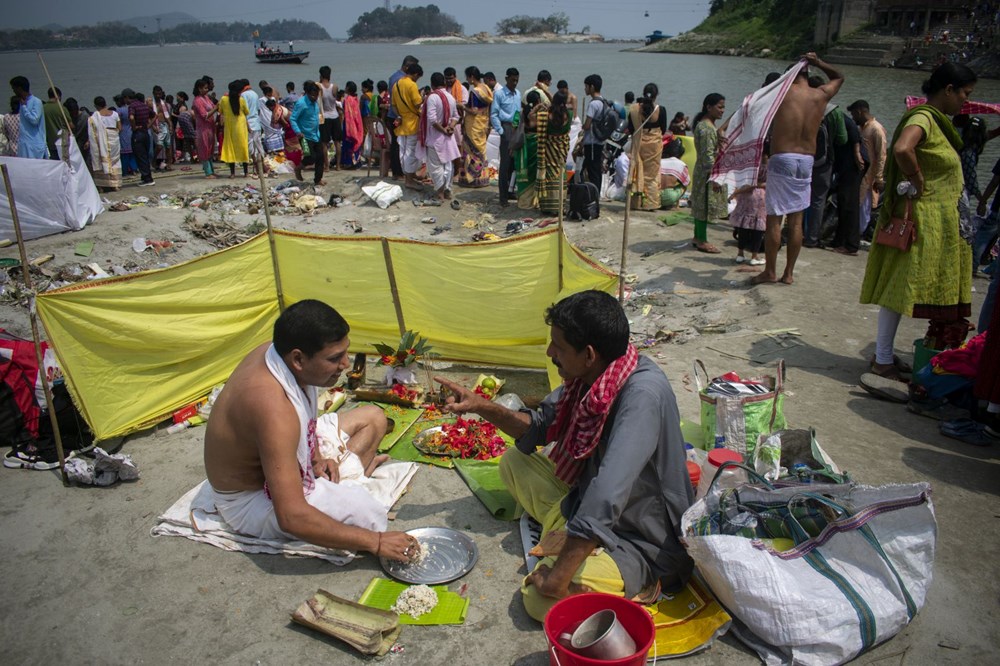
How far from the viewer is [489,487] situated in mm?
3799

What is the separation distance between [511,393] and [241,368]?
2353 millimetres

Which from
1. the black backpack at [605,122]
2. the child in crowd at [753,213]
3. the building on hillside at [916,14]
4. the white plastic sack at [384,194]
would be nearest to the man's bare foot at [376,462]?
the child in crowd at [753,213]

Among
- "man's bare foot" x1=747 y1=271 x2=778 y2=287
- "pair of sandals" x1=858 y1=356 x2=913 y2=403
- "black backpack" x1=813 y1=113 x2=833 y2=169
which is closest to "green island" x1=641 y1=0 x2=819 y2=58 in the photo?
"black backpack" x1=813 y1=113 x2=833 y2=169

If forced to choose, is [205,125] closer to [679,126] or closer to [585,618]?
[679,126]

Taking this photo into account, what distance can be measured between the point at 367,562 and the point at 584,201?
7.82m

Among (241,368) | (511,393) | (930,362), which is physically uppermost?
(241,368)

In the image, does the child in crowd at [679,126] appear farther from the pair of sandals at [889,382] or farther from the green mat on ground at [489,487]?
the green mat on ground at [489,487]

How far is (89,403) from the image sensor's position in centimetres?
445

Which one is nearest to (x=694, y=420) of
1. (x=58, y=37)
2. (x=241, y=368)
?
(x=241, y=368)

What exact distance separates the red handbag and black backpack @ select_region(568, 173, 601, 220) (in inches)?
226

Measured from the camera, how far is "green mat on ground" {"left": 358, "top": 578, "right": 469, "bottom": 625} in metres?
2.83

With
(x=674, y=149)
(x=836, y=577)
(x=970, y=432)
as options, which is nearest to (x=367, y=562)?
(x=836, y=577)

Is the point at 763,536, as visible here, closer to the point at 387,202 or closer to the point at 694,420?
the point at 694,420

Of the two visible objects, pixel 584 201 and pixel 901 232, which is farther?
pixel 584 201
